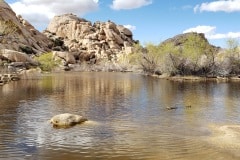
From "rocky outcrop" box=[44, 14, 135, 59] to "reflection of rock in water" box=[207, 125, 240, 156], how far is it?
132 meters

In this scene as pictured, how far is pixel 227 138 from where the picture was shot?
21.2 m

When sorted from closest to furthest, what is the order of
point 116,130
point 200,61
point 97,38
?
point 116,130 → point 200,61 → point 97,38

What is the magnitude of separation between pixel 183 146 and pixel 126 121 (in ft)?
26.0

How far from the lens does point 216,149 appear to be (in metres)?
18.9

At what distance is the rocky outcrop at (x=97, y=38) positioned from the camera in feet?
544

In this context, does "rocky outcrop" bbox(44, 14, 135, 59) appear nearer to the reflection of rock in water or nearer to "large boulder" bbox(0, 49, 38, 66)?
"large boulder" bbox(0, 49, 38, 66)

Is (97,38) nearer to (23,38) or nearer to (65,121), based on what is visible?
(23,38)

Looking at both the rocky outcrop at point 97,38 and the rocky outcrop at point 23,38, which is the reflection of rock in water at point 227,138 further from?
the rocky outcrop at point 97,38

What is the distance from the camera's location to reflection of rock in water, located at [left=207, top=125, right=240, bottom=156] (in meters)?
19.3

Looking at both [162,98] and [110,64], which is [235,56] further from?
[110,64]

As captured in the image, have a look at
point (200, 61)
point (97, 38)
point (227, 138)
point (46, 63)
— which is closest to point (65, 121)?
point (227, 138)

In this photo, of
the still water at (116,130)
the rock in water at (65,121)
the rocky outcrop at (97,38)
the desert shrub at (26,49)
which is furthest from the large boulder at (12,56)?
the rock in water at (65,121)

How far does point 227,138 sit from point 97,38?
159 metres

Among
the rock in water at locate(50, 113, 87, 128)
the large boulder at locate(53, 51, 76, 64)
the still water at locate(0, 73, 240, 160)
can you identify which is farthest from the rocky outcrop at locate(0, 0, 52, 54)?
the rock in water at locate(50, 113, 87, 128)
